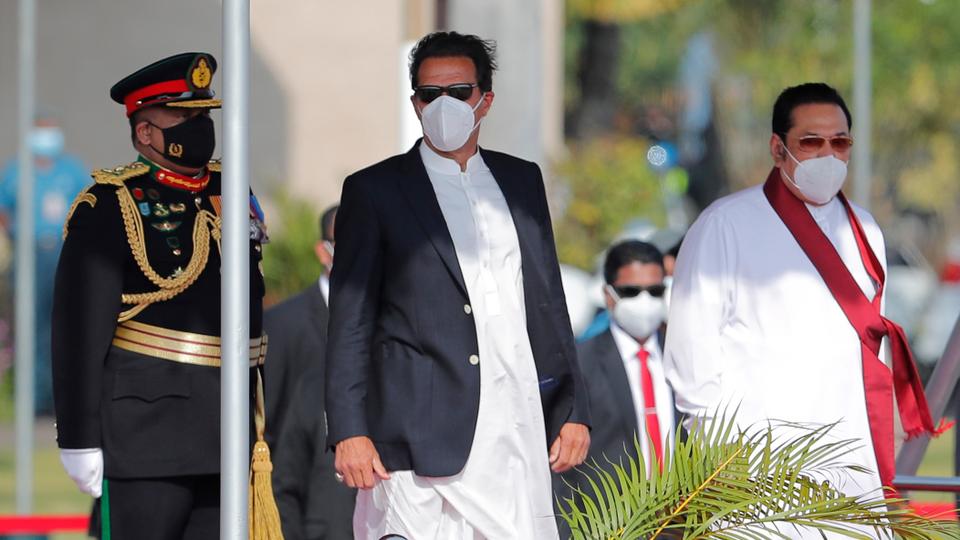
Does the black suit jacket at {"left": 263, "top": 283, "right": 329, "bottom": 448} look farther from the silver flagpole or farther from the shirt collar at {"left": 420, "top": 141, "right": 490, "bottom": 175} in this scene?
the silver flagpole

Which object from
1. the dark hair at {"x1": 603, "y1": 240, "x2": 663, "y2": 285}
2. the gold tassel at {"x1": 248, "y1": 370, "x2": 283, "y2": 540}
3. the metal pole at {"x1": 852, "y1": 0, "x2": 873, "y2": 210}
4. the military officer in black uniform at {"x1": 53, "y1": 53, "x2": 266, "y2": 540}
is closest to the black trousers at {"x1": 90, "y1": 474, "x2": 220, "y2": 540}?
the military officer in black uniform at {"x1": 53, "y1": 53, "x2": 266, "y2": 540}

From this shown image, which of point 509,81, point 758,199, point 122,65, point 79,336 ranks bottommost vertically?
point 79,336

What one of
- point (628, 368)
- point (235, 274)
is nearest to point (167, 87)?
point (235, 274)

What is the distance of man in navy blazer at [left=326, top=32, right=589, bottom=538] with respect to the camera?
5.34 m

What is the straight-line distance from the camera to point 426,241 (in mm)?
5422

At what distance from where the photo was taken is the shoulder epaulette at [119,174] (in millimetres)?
5570

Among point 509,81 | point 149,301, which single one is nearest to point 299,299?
point 149,301

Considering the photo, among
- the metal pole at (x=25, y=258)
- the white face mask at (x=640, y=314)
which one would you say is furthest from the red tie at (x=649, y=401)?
the metal pole at (x=25, y=258)

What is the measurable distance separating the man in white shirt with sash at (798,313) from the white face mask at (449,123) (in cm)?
92

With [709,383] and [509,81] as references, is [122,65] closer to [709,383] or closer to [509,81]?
[509,81]

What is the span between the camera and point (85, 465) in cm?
543

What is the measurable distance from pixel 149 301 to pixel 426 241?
77 cm

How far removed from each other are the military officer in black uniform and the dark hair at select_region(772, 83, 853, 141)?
1.60 m

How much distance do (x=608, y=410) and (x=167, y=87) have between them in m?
2.30
